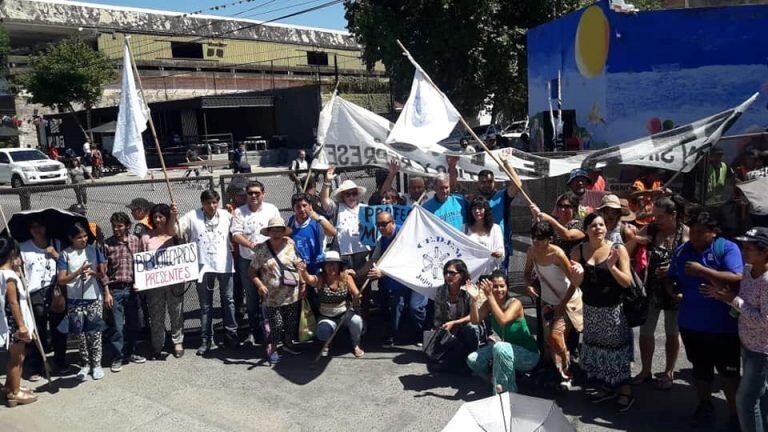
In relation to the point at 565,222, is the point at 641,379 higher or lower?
lower

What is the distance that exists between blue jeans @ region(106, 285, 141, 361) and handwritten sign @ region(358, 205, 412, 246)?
2.55 meters

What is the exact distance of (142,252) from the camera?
6598 millimetres

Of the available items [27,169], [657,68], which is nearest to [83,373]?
[657,68]

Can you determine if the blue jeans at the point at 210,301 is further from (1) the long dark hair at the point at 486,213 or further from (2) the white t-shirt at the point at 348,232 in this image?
(1) the long dark hair at the point at 486,213

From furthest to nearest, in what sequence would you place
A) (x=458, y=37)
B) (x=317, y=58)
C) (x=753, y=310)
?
1. (x=317, y=58)
2. (x=458, y=37)
3. (x=753, y=310)

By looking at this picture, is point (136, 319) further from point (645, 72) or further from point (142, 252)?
point (645, 72)

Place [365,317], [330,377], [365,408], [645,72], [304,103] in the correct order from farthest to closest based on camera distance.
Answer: [304,103]
[645,72]
[365,317]
[330,377]
[365,408]

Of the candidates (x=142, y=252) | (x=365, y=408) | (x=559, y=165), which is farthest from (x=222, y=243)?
(x=559, y=165)

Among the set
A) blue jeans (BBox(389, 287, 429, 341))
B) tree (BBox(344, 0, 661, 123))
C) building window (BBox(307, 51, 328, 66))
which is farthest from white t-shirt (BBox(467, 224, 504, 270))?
building window (BBox(307, 51, 328, 66))

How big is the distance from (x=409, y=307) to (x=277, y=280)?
4.89 feet

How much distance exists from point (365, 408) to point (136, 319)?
282 centimetres

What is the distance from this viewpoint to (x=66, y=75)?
34.1m

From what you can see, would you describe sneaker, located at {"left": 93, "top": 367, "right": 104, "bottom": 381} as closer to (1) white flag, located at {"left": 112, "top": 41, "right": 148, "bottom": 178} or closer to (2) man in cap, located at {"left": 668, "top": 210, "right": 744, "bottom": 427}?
(1) white flag, located at {"left": 112, "top": 41, "right": 148, "bottom": 178}

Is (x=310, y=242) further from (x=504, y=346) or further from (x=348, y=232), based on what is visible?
(x=504, y=346)
